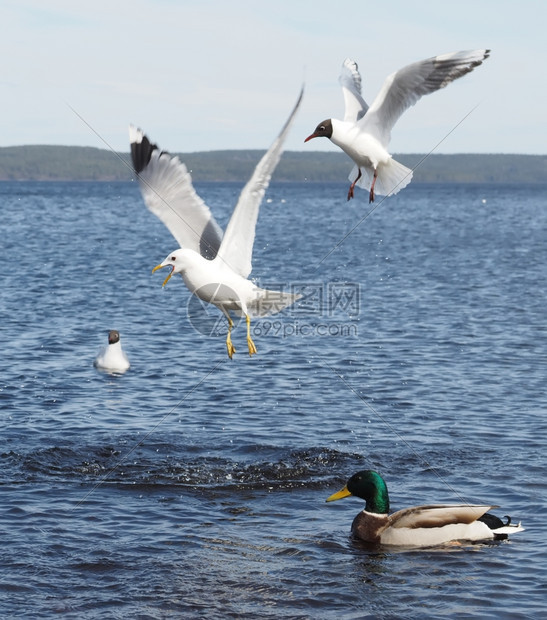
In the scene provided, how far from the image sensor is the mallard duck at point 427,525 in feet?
37.1

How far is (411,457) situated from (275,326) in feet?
40.0

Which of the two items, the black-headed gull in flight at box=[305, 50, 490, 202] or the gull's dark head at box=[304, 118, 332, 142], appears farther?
the gull's dark head at box=[304, 118, 332, 142]

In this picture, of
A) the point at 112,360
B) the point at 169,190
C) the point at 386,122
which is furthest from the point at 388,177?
the point at 112,360

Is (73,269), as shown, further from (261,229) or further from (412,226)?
(412,226)

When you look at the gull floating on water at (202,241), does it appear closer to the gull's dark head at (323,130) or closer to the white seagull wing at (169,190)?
the white seagull wing at (169,190)

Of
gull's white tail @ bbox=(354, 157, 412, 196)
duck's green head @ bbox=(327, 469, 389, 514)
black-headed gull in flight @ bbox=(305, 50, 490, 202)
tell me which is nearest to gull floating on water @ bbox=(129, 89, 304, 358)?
black-headed gull in flight @ bbox=(305, 50, 490, 202)

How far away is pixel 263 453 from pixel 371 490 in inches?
122

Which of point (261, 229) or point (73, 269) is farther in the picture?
point (261, 229)

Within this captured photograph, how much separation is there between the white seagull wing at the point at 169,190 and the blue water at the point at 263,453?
3.66 metres

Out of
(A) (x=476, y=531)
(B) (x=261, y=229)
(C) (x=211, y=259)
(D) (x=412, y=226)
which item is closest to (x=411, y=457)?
(A) (x=476, y=531)

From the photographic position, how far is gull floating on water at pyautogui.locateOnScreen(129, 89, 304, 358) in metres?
11.9

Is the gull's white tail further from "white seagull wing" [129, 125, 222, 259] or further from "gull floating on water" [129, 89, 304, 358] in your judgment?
"white seagull wing" [129, 125, 222, 259]

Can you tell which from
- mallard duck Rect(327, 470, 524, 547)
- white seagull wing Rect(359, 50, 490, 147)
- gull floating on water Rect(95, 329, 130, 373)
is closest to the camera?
mallard duck Rect(327, 470, 524, 547)

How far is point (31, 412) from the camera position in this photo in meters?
16.8
